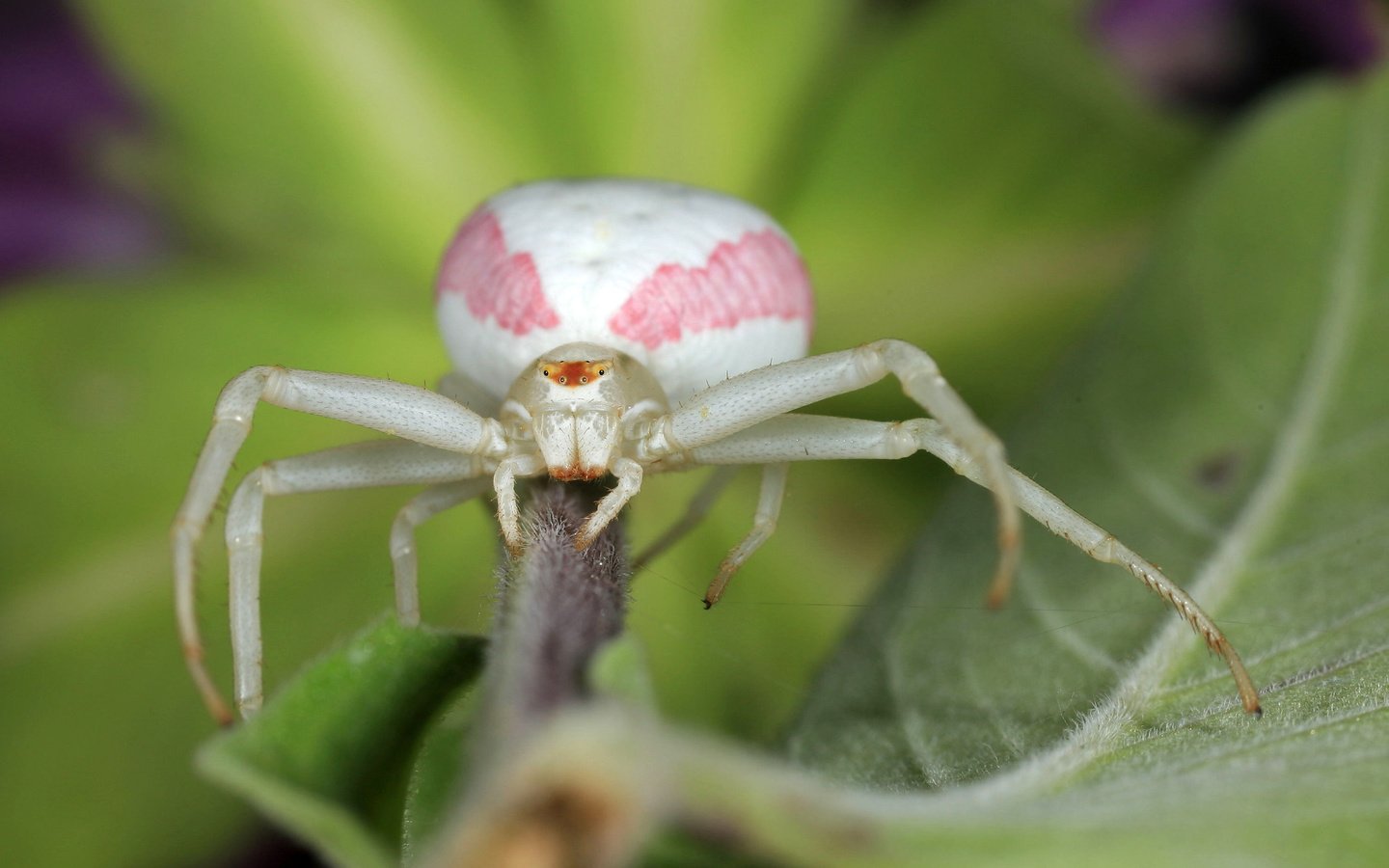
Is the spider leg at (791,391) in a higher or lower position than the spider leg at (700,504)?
higher

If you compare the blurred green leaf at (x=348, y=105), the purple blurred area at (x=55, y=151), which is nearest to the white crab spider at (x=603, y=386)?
the blurred green leaf at (x=348, y=105)

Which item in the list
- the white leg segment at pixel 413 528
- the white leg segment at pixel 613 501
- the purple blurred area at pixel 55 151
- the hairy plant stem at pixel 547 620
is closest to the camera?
the hairy plant stem at pixel 547 620

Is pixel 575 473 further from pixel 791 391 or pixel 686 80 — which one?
pixel 686 80

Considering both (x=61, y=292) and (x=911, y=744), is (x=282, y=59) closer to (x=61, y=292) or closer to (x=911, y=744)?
(x=61, y=292)

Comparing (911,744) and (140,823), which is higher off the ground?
(911,744)

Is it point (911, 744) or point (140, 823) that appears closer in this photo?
point (911, 744)

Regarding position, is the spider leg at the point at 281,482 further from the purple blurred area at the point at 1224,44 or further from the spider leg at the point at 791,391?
the purple blurred area at the point at 1224,44

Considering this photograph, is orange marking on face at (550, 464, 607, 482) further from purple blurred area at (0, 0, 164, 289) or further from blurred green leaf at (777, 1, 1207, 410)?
purple blurred area at (0, 0, 164, 289)

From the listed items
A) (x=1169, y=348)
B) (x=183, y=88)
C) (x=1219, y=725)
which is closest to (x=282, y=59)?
(x=183, y=88)
